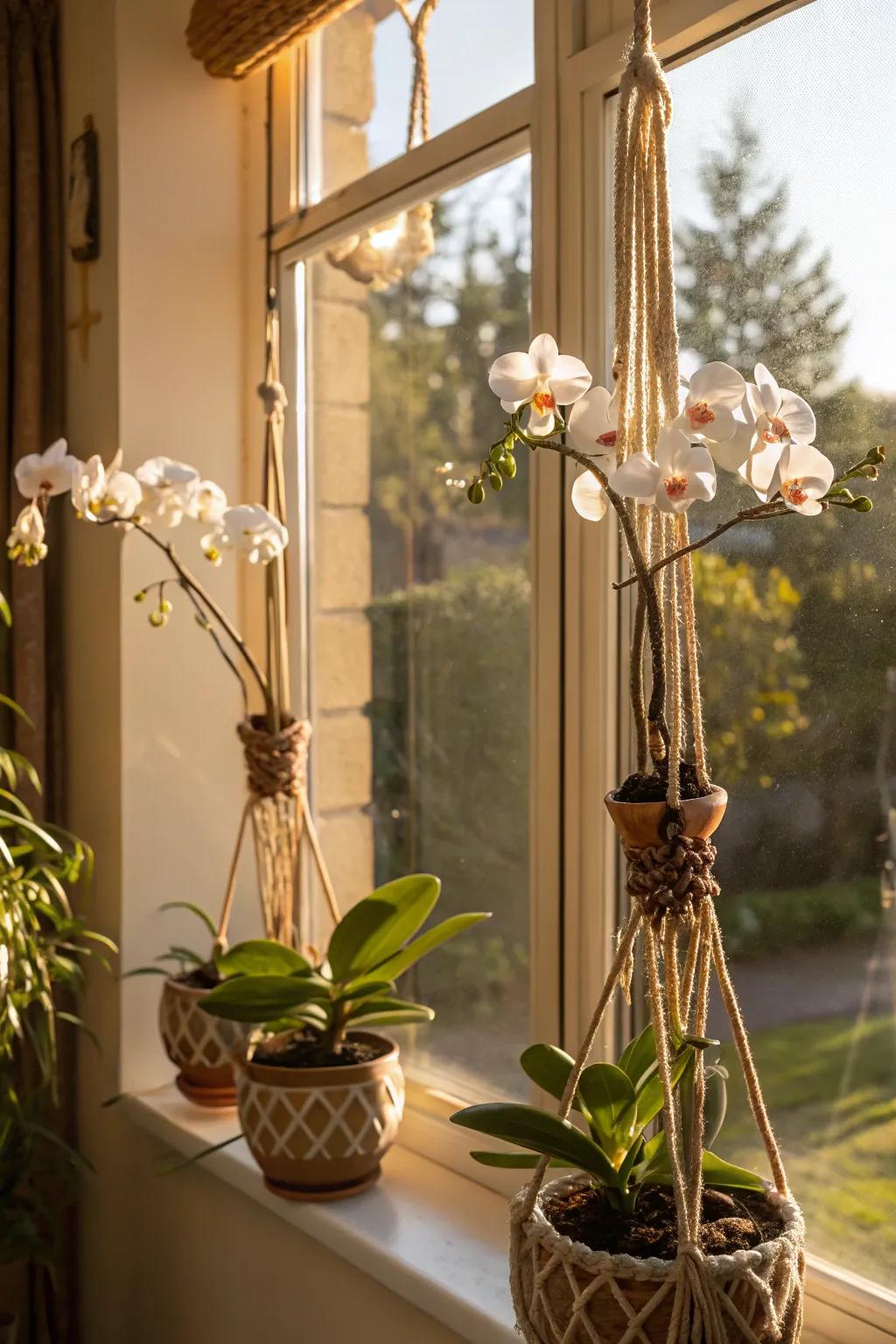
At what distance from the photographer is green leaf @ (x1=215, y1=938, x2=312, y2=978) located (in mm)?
1558

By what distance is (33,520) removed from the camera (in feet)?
5.13

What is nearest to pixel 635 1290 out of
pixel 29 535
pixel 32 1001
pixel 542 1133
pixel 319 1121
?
pixel 542 1133

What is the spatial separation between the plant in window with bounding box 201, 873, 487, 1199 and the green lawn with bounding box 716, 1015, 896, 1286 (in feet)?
1.37

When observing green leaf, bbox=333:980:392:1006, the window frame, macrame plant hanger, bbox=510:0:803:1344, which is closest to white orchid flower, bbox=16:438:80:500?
the window frame

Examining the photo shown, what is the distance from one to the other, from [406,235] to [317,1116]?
119cm

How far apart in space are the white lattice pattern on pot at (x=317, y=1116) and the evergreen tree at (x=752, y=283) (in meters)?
0.95

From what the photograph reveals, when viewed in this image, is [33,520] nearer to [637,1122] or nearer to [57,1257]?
[637,1122]

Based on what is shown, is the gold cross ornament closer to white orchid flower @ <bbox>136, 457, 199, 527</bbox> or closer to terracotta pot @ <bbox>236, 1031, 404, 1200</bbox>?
white orchid flower @ <bbox>136, 457, 199, 527</bbox>

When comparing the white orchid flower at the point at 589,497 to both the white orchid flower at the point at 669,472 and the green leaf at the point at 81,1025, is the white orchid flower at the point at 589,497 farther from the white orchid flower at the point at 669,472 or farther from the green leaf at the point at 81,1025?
the green leaf at the point at 81,1025

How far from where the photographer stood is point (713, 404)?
2.89 feet

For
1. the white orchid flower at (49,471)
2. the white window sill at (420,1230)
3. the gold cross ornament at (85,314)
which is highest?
the gold cross ornament at (85,314)

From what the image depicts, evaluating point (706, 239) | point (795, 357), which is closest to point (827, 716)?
point (795, 357)

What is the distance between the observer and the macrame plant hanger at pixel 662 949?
87 cm

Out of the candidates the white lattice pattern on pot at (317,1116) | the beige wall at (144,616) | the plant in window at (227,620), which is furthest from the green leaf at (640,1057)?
the beige wall at (144,616)
